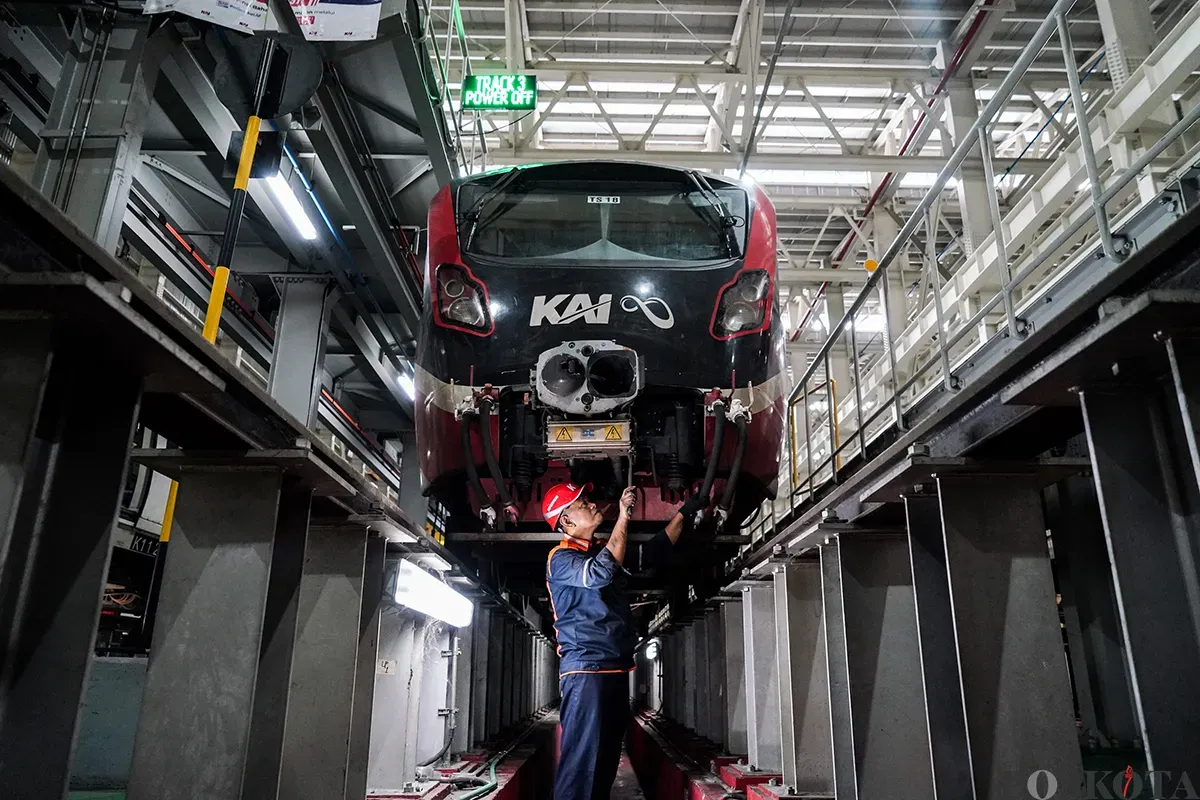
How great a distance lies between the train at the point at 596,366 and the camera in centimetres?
345

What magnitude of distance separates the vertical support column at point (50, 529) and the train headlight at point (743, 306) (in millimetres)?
2524

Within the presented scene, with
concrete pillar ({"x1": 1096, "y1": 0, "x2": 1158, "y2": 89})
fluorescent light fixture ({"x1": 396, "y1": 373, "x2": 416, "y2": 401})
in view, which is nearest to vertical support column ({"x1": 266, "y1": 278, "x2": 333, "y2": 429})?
fluorescent light fixture ({"x1": 396, "y1": 373, "x2": 416, "y2": 401})

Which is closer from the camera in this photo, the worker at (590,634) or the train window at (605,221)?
the worker at (590,634)

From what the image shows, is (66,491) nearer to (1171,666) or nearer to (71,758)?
(71,758)

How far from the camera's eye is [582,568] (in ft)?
11.6

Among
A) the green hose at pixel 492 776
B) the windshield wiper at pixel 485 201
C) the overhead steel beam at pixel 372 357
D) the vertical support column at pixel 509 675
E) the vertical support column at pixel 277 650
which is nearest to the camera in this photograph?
the vertical support column at pixel 277 650

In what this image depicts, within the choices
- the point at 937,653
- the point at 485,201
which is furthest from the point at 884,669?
the point at 485,201

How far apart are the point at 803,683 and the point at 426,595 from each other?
6.43 feet

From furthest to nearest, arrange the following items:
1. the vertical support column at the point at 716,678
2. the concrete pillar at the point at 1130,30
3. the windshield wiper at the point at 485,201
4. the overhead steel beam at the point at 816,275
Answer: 1. the overhead steel beam at the point at 816,275
2. the vertical support column at the point at 716,678
3. the concrete pillar at the point at 1130,30
4. the windshield wiper at the point at 485,201

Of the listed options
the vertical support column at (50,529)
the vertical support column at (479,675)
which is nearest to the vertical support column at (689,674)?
the vertical support column at (479,675)

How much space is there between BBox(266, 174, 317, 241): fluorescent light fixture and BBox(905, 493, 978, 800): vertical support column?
13.1 ft

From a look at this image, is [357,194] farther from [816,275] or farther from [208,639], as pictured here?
[816,275]

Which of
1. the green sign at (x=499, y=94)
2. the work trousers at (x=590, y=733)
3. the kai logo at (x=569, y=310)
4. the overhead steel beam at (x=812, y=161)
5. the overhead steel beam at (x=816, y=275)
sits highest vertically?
the overhead steel beam at (x=816, y=275)

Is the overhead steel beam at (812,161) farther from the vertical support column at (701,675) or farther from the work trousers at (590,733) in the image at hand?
the work trousers at (590,733)
